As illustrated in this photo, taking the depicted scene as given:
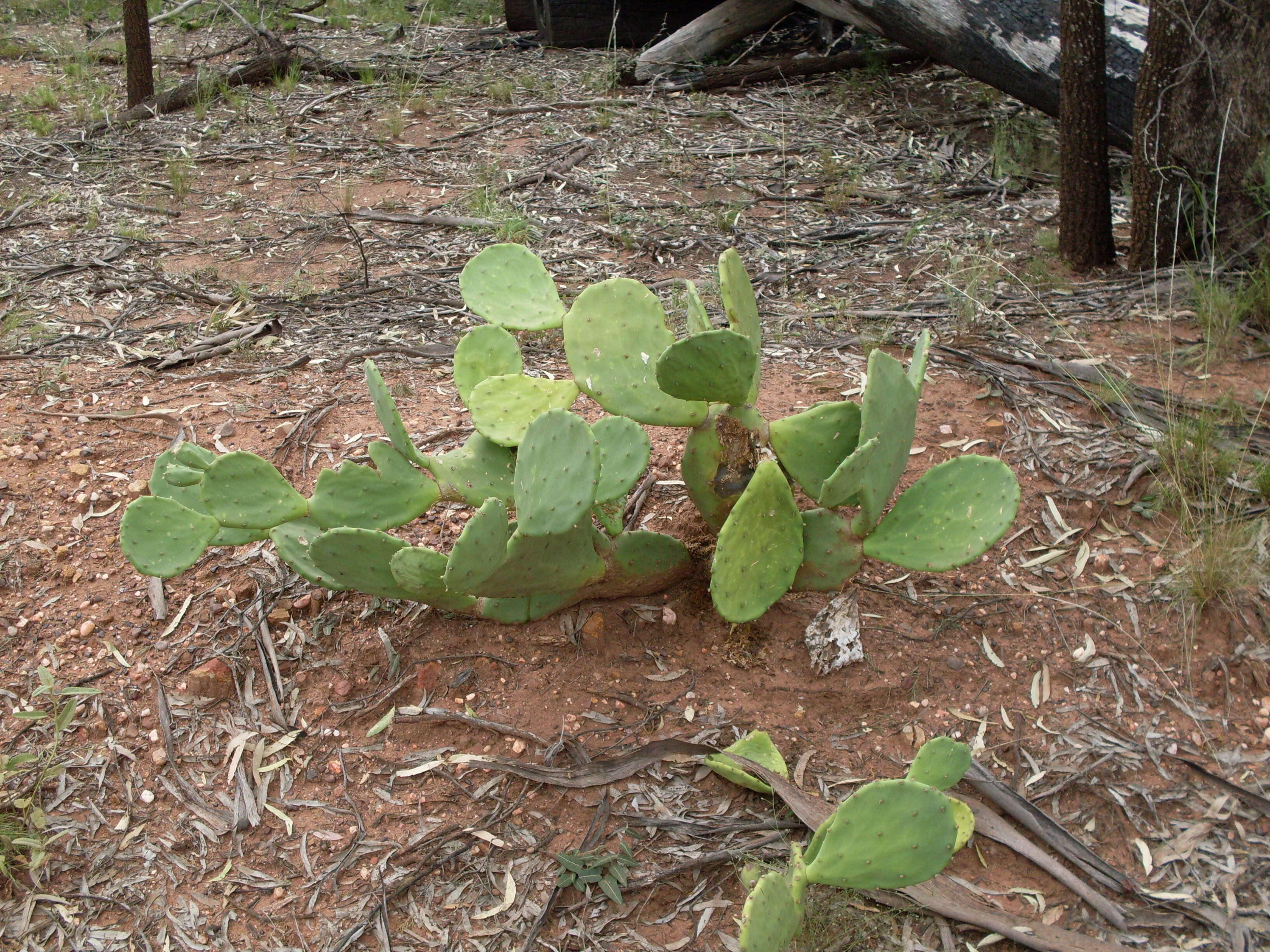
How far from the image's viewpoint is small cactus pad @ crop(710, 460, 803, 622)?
214 centimetres

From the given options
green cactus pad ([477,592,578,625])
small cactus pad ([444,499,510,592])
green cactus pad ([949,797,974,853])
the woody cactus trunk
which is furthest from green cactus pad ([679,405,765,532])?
green cactus pad ([949,797,974,853])

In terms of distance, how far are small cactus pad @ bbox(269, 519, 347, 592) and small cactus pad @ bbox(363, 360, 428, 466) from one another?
0.82ft

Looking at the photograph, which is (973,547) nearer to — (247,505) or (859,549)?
(859,549)

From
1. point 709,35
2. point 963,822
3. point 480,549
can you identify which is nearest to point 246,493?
point 480,549

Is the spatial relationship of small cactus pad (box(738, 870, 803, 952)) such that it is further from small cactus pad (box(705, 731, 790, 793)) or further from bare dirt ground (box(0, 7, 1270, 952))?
small cactus pad (box(705, 731, 790, 793))

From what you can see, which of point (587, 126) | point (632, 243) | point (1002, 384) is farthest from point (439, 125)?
point (1002, 384)

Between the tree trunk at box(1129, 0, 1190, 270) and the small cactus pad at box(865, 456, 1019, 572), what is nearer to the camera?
the small cactus pad at box(865, 456, 1019, 572)

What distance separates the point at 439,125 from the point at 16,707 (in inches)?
163

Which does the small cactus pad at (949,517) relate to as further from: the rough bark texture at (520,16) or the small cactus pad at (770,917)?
→ the rough bark texture at (520,16)

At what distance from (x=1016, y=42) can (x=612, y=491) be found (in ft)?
12.0

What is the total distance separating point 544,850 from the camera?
212 cm

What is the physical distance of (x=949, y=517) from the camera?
2.23 m

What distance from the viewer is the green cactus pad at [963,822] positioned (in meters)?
2.00

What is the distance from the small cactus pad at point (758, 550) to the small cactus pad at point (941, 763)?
1.42ft
